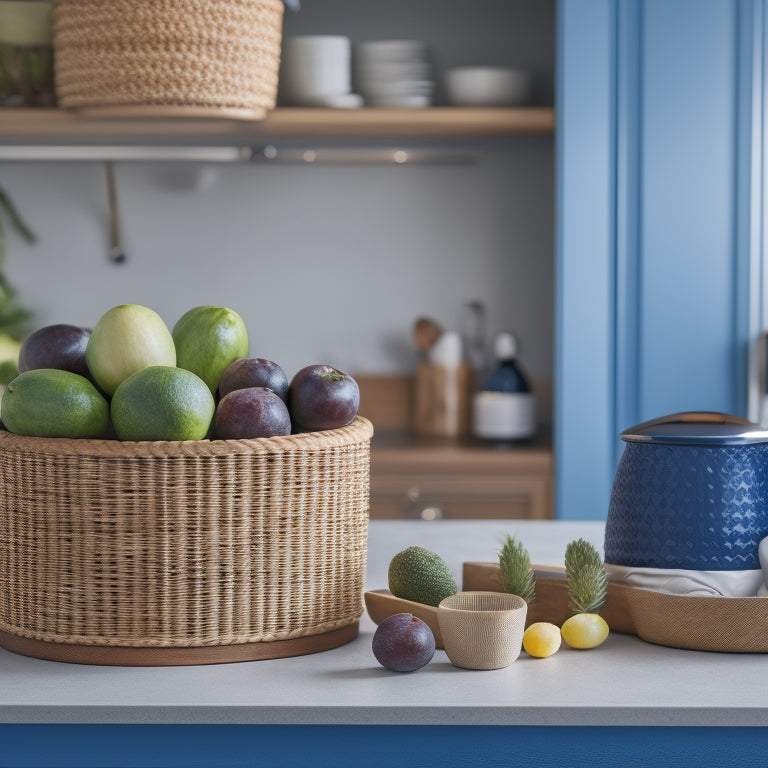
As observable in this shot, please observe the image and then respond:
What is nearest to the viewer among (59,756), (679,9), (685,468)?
(59,756)

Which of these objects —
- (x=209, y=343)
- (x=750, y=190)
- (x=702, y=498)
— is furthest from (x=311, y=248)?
(x=702, y=498)

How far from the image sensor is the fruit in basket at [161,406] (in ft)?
2.85

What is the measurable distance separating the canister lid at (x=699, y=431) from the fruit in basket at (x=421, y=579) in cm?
20

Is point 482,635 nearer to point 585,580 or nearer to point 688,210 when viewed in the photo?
point 585,580

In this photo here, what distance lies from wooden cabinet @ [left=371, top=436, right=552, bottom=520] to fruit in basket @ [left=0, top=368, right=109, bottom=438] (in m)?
1.71

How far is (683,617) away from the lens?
916 millimetres

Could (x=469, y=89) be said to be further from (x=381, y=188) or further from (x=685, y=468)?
(x=685, y=468)

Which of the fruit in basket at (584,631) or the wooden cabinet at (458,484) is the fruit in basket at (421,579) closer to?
the fruit in basket at (584,631)

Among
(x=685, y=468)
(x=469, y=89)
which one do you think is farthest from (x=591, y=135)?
(x=685, y=468)

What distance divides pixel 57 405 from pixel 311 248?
7.48 feet

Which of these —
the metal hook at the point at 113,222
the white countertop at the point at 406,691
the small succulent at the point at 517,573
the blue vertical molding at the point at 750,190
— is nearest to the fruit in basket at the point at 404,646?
the white countertop at the point at 406,691

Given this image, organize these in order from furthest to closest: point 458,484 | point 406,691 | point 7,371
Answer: point 7,371 < point 458,484 < point 406,691

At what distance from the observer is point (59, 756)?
31.3 inches

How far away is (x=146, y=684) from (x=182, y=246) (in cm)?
241
